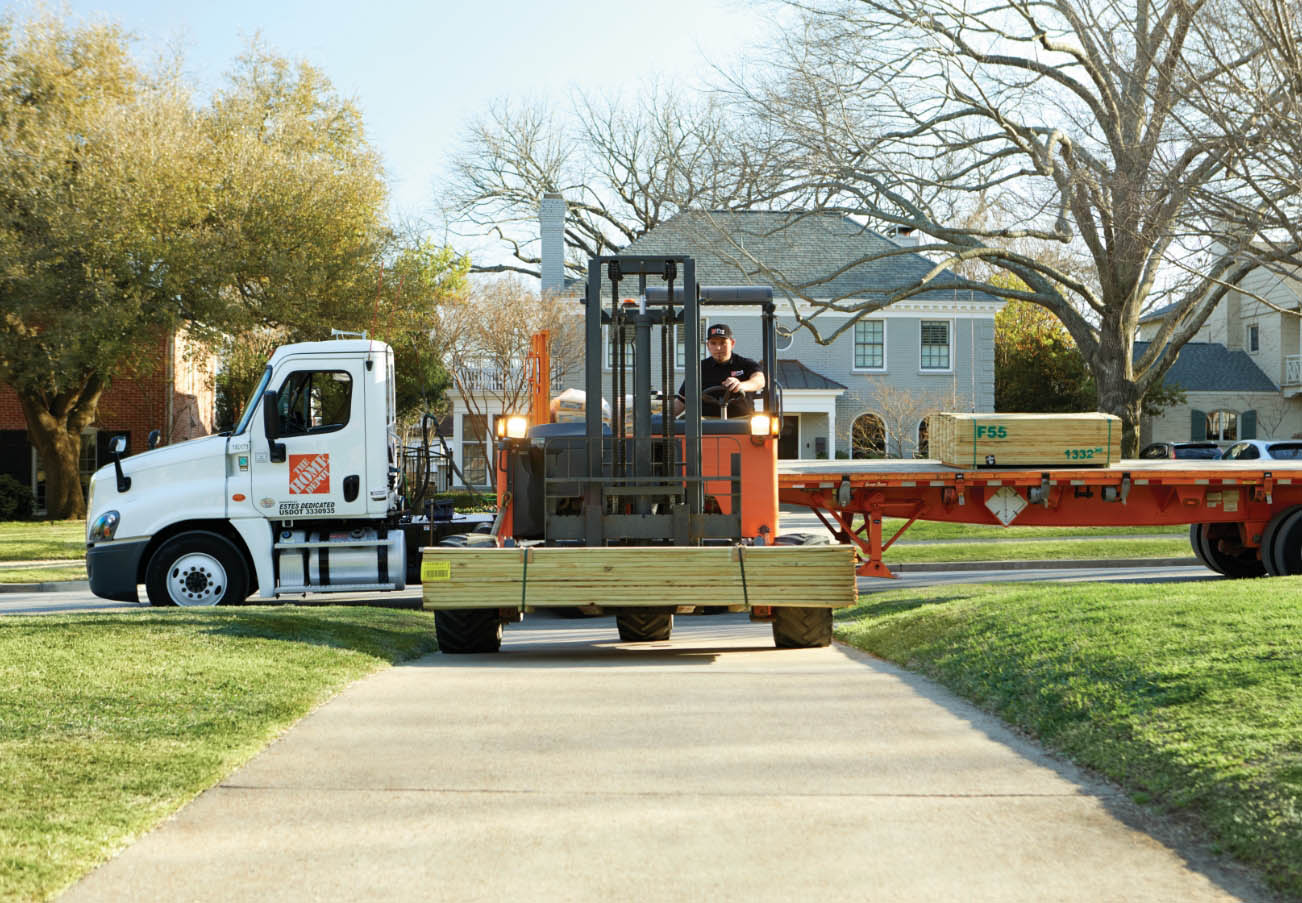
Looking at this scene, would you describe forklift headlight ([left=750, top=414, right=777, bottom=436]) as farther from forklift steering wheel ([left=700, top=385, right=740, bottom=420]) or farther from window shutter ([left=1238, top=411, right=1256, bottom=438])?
window shutter ([left=1238, top=411, right=1256, bottom=438])

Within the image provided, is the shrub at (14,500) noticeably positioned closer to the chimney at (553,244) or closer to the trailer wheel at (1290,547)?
the chimney at (553,244)

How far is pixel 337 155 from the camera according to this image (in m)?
41.8

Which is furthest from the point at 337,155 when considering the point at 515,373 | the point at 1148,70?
the point at 1148,70

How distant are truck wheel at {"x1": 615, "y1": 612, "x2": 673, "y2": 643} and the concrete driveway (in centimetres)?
409

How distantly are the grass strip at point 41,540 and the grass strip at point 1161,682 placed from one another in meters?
16.9

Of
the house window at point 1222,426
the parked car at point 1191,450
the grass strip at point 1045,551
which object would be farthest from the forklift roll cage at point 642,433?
the house window at point 1222,426

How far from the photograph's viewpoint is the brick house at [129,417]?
35.4 metres

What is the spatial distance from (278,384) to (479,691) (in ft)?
23.1

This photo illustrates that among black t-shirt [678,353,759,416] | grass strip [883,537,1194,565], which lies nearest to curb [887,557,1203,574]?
grass strip [883,537,1194,565]

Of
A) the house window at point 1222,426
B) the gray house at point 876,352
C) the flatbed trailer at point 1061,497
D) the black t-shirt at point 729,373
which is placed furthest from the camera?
the house window at point 1222,426

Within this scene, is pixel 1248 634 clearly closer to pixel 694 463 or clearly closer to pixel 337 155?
pixel 694 463

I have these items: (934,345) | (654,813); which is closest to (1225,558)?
(654,813)

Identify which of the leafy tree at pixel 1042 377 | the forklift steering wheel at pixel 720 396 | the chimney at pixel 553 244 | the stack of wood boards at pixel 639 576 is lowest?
the stack of wood boards at pixel 639 576

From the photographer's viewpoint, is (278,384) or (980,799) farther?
(278,384)
